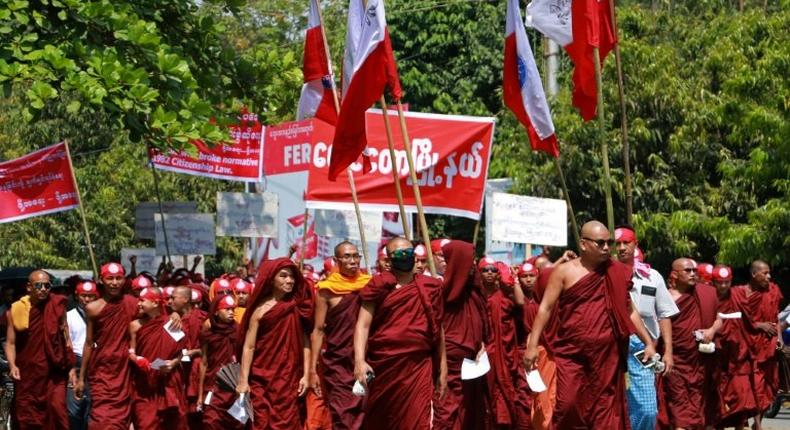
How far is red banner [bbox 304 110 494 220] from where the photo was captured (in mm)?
16875

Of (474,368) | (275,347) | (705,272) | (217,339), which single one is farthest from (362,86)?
(705,272)

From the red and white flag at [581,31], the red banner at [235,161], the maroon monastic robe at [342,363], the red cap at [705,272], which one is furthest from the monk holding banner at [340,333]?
the red banner at [235,161]

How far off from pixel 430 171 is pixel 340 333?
17.7ft

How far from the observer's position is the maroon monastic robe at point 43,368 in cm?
1427

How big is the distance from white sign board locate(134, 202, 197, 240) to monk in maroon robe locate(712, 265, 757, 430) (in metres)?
8.37

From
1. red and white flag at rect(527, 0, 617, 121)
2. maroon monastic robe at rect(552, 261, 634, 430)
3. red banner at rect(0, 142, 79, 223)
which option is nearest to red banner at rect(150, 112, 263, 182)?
red banner at rect(0, 142, 79, 223)

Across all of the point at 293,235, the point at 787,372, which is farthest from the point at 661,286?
the point at 293,235

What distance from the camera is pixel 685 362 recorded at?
13.6 metres

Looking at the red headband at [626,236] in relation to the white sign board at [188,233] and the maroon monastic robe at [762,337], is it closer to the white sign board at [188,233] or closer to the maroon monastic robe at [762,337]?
the maroon monastic robe at [762,337]

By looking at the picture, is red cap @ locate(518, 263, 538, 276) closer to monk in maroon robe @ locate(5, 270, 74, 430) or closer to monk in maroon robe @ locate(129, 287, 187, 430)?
monk in maroon robe @ locate(129, 287, 187, 430)

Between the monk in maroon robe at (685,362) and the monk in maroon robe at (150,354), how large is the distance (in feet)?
13.9

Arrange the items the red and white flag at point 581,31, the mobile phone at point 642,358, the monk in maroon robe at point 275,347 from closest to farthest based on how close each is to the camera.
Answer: the mobile phone at point 642,358 < the monk in maroon robe at point 275,347 < the red and white flag at point 581,31

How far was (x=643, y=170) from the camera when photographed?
23.8 meters

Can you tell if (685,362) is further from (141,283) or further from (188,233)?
(188,233)
